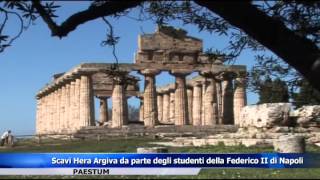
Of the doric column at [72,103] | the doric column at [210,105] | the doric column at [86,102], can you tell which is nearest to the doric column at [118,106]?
the doric column at [86,102]

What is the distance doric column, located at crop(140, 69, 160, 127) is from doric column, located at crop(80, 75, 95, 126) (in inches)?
213

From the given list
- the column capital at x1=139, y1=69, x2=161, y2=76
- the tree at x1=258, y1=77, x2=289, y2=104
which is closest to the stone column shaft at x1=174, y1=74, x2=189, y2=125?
the column capital at x1=139, y1=69, x2=161, y2=76

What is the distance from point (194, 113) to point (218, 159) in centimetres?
4910

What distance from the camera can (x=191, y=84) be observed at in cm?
6750

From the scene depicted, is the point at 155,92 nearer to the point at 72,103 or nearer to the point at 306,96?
the point at 72,103

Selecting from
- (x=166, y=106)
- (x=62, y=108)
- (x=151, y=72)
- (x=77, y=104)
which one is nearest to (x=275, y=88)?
(x=151, y=72)

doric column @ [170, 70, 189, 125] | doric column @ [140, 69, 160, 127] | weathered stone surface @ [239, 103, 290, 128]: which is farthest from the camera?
doric column @ [170, 70, 189, 125]

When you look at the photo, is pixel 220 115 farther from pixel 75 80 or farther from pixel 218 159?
pixel 218 159

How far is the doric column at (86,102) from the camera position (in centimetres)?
5975

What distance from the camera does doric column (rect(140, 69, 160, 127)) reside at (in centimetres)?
5856

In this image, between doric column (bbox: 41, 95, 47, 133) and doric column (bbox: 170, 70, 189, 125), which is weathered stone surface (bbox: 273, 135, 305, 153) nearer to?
doric column (bbox: 170, 70, 189, 125)

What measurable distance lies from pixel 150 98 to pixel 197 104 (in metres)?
7.17

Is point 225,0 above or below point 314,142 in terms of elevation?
above

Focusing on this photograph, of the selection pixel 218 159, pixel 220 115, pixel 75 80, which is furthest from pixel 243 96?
pixel 218 159
